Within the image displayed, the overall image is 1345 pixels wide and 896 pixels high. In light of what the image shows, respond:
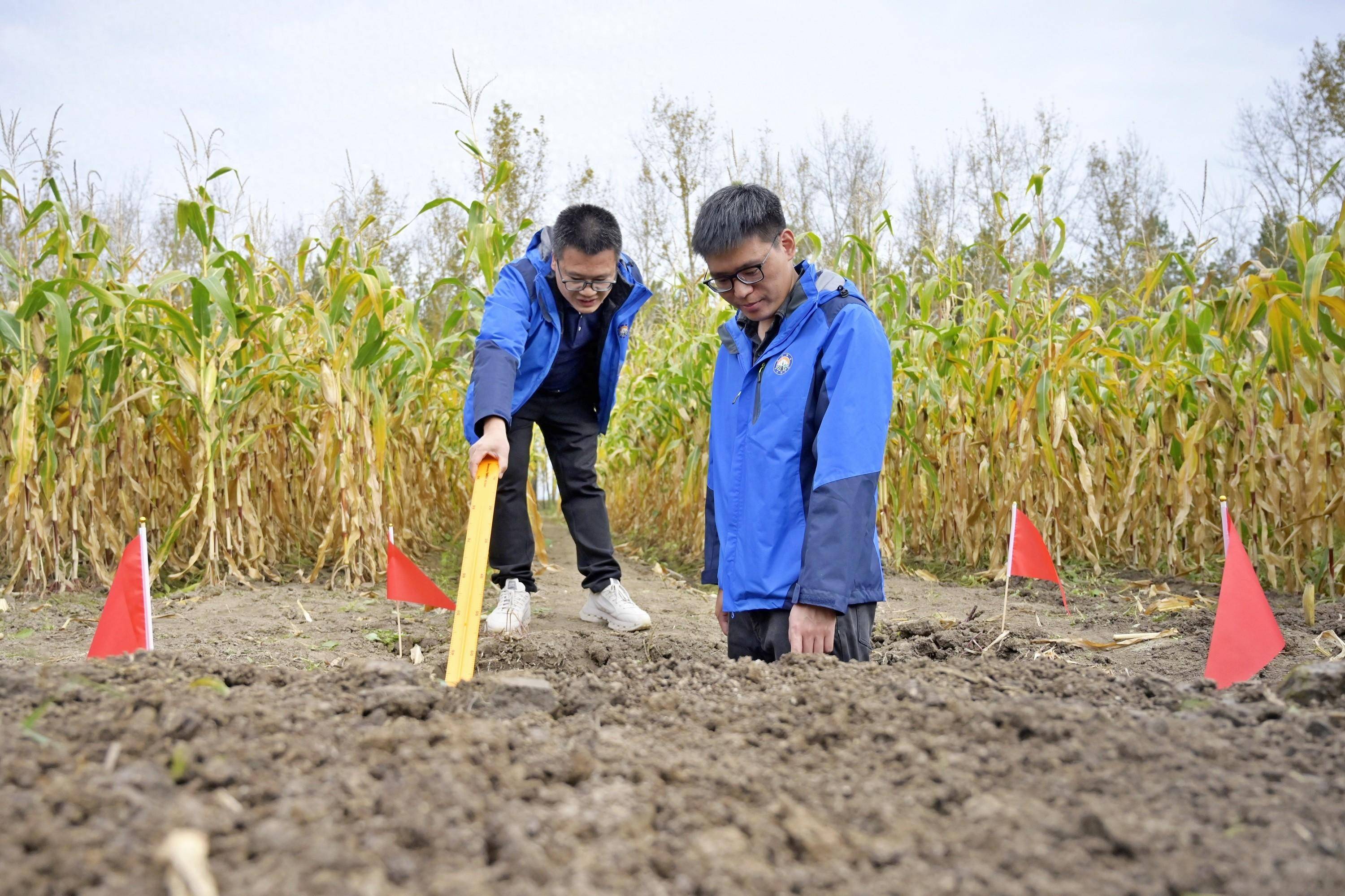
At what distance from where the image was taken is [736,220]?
85.9 inches

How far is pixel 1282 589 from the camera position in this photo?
3240 mm

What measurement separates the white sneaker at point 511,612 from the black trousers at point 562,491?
0.18 ft

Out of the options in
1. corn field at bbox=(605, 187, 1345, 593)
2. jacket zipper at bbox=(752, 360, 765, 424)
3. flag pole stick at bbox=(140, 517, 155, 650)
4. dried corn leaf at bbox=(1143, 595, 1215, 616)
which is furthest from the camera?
dried corn leaf at bbox=(1143, 595, 1215, 616)

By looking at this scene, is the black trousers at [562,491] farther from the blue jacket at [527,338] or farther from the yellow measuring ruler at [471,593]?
the yellow measuring ruler at [471,593]

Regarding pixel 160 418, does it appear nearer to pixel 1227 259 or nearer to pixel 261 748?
pixel 261 748

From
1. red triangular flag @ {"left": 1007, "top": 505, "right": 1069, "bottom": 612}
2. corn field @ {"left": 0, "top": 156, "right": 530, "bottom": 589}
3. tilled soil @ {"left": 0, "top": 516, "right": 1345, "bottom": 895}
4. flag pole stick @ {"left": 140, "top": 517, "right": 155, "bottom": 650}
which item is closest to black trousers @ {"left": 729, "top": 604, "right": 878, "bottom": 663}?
tilled soil @ {"left": 0, "top": 516, "right": 1345, "bottom": 895}

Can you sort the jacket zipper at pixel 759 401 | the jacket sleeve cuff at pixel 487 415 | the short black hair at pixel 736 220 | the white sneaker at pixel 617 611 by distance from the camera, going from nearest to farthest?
the short black hair at pixel 736 220
the jacket zipper at pixel 759 401
the jacket sleeve cuff at pixel 487 415
the white sneaker at pixel 617 611

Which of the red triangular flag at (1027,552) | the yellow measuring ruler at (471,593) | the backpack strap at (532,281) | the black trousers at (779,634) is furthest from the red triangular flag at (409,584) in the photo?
the red triangular flag at (1027,552)

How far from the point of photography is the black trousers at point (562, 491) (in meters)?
3.24

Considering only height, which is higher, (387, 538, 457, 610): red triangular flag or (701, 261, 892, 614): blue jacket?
(701, 261, 892, 614): blue jacket

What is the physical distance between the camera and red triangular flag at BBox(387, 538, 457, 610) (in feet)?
8.20

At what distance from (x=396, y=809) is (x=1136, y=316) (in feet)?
12.5

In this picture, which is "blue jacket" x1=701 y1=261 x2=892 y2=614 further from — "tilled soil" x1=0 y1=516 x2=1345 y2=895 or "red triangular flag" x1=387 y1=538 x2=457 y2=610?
"red triangular flag" x1=387 y1=538 x2=457 y2=610

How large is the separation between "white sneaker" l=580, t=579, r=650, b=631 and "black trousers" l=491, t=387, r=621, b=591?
5cm
